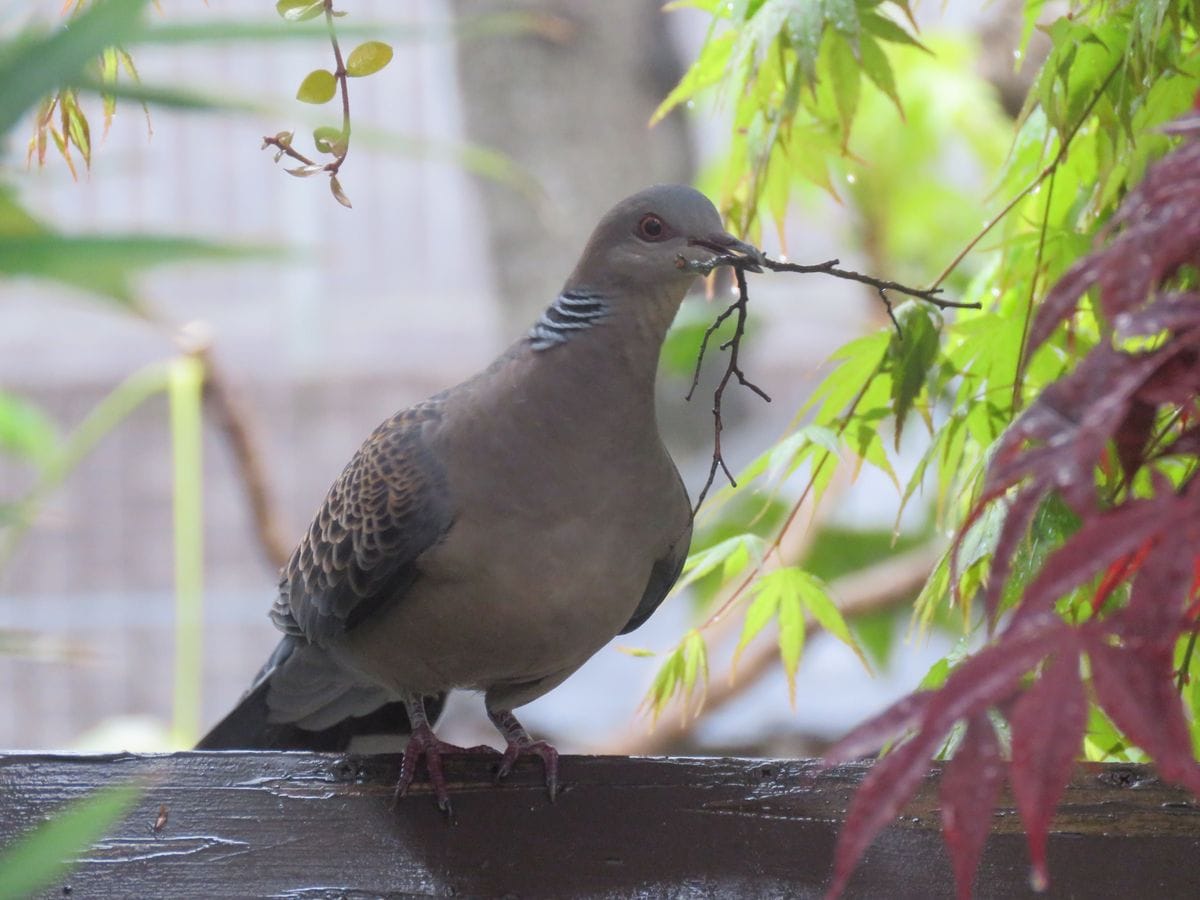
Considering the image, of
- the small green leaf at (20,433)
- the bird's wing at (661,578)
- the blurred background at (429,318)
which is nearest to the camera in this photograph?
the small green leaf at (20,433)

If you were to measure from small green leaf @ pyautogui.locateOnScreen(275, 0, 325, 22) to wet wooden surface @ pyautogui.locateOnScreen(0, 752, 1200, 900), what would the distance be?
0.64m

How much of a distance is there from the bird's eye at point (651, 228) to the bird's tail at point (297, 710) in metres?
0.69

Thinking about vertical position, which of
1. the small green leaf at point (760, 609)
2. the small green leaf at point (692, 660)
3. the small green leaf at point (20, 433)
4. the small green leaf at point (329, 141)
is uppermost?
the small green leaf at point (329, 141)

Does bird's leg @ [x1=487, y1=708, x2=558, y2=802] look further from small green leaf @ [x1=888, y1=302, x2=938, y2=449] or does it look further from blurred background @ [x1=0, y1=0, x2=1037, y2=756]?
blurred background @ [x1=0, y1=0, x2=1037, y2=756]

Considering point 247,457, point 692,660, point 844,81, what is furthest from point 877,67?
point 247,457

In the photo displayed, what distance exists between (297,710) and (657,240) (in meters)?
0.81

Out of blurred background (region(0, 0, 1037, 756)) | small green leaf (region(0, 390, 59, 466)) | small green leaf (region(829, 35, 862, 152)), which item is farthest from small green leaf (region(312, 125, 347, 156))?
blurred background (region(0, 0, 1037, 756))

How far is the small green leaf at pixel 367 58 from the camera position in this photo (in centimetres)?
124

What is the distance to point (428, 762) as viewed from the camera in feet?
4.45

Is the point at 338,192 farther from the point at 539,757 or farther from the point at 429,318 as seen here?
the point at 429,318

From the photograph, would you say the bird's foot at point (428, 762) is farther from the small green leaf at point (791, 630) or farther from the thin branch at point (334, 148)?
the thin branch at point (334, 148)

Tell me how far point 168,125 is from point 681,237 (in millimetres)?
4534

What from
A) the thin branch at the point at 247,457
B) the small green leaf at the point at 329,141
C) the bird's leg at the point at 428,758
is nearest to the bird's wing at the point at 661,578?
the bird's leg at the point at 428,758

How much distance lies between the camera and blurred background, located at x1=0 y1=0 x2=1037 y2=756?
3986mm
